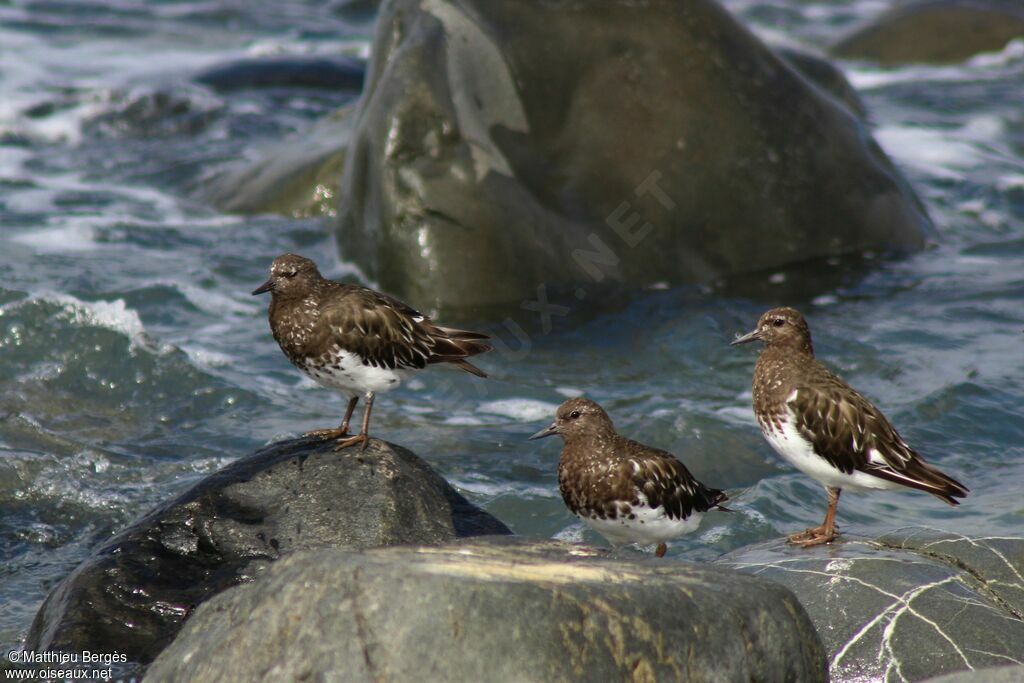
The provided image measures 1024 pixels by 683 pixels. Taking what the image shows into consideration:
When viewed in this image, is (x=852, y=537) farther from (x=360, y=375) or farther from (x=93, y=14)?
(x=93, y=14)

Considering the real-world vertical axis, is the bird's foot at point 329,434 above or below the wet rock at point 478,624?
below

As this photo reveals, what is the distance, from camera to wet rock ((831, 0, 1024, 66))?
62.8ft

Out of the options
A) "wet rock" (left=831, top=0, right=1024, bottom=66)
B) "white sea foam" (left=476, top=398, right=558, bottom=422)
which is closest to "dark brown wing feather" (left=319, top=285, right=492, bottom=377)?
"white sea foam" (left=476, top=398, right=558, bottom=422)

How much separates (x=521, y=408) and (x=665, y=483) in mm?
2976

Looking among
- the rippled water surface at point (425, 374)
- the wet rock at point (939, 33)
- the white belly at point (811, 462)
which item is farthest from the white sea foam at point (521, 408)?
the wet rock at point (939, 33)

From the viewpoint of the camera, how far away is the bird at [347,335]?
5.64 meters

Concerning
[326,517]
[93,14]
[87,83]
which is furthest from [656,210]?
[93,14]

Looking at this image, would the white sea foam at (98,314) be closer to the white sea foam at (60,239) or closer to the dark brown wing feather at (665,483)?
the white sea foam at (60,239)

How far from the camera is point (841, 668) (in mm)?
4945

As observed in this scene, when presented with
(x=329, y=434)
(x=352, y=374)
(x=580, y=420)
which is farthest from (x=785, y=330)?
(x=329, y=434)

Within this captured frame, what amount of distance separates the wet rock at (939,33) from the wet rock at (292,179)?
10.3 m

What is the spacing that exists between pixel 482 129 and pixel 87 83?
30.2 ft

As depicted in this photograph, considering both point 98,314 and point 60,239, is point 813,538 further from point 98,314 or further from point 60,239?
point 60,239

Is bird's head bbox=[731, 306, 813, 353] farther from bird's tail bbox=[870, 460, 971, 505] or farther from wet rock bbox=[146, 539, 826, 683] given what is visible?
wet rock bbox=[146, 539, 826, 683]
